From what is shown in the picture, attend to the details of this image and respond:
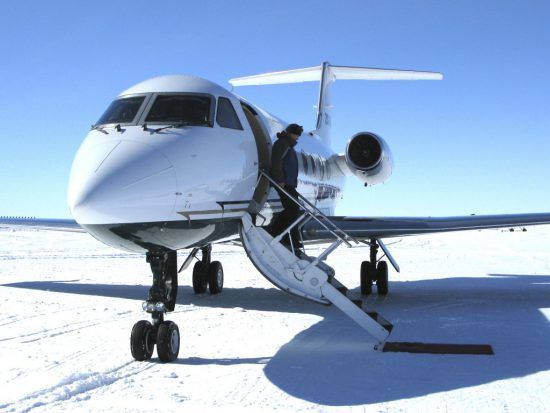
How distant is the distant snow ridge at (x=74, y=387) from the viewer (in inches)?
188

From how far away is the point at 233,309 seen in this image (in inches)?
397

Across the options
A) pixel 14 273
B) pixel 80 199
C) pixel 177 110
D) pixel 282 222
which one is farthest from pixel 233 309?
pixel 14 273

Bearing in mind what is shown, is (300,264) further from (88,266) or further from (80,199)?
(88,266)

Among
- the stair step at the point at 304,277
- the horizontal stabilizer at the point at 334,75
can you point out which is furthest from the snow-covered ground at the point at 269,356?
the horizontal stabilizer at the point at 334,75

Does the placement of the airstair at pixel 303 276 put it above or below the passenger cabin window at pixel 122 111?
below

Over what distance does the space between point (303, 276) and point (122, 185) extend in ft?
8.48

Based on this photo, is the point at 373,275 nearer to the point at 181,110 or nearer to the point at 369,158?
the point at 369,158

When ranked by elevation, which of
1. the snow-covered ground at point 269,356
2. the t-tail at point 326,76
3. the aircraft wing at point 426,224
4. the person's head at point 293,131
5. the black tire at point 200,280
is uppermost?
the t-tail at point 326,76

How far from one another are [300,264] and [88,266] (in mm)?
13511

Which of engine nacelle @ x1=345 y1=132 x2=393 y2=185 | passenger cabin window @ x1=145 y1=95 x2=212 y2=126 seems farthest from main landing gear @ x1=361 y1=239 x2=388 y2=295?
passenger cabin window @ x1=145 y1=95 x2=212 y2=126

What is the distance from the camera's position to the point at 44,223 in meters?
13.1

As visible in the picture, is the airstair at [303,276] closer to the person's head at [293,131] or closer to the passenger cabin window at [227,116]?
the person's head at [293,131]

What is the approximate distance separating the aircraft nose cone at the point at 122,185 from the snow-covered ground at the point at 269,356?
1529mm

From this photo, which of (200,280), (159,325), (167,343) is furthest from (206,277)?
(167,343)
